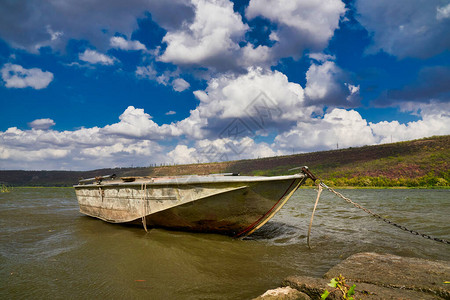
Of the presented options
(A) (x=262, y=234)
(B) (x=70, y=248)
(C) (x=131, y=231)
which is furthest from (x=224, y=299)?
(C) (x=131, y=231)

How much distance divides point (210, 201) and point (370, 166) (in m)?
33.0

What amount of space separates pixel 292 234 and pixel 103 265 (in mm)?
4688

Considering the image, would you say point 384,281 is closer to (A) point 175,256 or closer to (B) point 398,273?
(B) point 398,273

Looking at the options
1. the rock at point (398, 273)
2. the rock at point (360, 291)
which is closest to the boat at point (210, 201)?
the rock at point (398, 273)

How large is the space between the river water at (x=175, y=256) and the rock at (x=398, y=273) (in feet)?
2.33

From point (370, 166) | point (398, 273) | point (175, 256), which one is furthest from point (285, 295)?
point (370, 166)

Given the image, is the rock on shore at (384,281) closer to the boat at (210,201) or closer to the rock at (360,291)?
the rock at (360,291)

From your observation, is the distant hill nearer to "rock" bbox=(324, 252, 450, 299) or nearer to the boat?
the boat

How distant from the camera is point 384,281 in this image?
2725 mm

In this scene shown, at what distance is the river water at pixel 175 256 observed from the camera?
10.7ft

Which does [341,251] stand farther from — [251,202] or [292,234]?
[251,202]

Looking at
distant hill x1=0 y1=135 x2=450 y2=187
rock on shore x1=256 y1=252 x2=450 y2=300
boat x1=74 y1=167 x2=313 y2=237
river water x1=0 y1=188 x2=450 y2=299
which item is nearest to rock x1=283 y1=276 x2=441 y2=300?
rock on shore x1=256 y1=252 x2=450 y2=300

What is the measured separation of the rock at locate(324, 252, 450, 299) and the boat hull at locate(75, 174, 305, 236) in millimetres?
2105

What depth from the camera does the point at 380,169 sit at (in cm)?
2953
